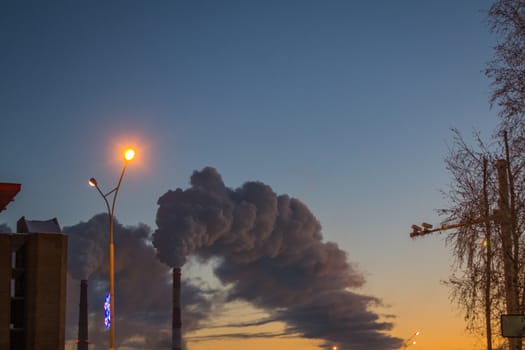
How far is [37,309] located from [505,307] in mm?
27063

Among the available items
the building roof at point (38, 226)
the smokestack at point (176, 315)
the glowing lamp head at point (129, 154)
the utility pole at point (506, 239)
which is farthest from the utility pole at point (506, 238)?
the smokestack at point (176, 315)

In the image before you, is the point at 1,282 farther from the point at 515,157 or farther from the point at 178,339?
the point at 178,339

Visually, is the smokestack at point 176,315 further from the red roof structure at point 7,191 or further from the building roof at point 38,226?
the building roof at point 38,226

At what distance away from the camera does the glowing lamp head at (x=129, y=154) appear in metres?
25.3

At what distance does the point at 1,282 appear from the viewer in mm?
33969

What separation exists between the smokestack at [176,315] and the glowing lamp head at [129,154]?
7423cm

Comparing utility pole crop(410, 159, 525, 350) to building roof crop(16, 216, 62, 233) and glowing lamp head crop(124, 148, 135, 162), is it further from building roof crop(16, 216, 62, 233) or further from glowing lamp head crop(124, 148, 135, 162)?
building roof crop(16, 216, 62, 233)

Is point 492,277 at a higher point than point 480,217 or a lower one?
lower

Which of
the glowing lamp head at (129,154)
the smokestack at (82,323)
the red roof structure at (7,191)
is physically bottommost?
the smokestack at (82,323)

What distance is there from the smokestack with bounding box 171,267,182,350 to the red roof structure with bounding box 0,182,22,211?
59.2 metres

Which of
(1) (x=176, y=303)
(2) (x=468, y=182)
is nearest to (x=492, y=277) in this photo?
(2) (x=468, y=182)

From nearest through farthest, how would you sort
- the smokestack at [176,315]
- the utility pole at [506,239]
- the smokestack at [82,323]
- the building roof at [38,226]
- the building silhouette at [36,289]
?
the utility pole at [506,239]
the building silhouette at [36,289]
the building roof at [38,226]
the smokestack at [176,315]
the smokestack at [82,323]

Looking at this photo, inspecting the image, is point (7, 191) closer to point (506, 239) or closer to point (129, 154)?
point (129, 154)

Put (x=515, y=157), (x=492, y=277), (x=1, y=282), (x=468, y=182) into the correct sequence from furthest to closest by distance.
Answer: (x=1, y=282), (x=468, y=182), (x=492, y=277), (x=515, y=157)
